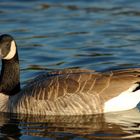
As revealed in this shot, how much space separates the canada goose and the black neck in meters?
0.60

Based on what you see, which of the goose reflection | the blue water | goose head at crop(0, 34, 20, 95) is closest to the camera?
the goose reflection

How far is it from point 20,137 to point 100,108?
1.80 metres

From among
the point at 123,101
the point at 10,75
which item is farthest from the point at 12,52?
the point at 123,101

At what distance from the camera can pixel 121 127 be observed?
11.6 metres

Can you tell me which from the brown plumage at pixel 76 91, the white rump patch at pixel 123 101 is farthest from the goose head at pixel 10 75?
the white rump patch at pixel 123 101

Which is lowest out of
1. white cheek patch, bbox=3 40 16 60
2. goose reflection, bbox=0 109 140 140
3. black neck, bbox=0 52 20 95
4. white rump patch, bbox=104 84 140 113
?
goose reflection, bbox=0 109 140 140

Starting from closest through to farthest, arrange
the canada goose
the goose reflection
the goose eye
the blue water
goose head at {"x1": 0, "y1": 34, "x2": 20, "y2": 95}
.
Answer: the goose reflection → the blue water → the canada goose → the goose eye → goose head at {"x1": 0, "y1": 34, "x2": 20, "y2": 95}

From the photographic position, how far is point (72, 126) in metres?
11.7

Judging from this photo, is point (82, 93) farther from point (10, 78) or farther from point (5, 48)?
point (5, 48)

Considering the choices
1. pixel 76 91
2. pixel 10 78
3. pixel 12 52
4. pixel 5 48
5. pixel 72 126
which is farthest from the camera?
pixel 10 78

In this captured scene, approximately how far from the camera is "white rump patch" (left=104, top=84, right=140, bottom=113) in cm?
1217

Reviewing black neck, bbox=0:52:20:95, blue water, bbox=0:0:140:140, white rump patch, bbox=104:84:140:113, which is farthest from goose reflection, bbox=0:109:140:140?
black neck, bbox=0:52:20:95

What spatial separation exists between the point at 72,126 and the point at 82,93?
30.3 inches

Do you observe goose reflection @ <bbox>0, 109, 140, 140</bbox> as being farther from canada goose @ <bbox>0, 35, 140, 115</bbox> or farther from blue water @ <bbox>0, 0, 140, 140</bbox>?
canada goose @ <bbox>0, 35, 140, 115</bbox>
